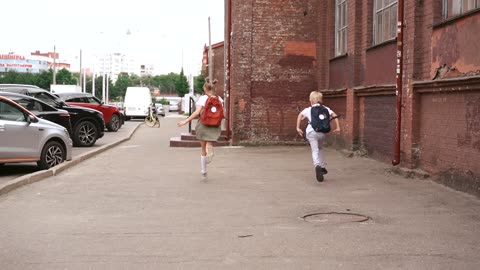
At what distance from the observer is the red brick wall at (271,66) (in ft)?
53.8

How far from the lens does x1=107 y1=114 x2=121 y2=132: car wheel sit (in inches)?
1053

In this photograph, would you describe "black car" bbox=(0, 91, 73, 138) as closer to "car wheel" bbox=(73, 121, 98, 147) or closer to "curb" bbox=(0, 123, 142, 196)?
"curb" bbox=(0, 123, 142, 196)

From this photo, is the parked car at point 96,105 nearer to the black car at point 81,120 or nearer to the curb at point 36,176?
the black car at point 81,120

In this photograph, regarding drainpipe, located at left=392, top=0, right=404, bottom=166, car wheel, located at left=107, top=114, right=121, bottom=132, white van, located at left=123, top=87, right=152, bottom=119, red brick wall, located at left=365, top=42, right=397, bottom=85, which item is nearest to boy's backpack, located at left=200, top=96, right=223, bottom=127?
drainpipe, located at left=392, top=0, right=404, bottom=166

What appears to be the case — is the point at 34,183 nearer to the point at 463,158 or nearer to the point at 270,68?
the point at 463,158

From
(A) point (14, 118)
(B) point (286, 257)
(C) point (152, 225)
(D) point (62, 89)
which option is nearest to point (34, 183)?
(A) point (14, 118)

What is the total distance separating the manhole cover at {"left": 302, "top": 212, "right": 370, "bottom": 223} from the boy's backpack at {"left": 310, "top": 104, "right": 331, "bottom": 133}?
2.68m

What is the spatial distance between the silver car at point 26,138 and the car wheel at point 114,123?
14743mm

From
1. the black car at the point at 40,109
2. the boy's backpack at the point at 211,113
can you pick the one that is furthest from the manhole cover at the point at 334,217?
the black car at the point at 40,109

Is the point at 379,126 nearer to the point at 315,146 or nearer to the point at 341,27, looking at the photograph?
the point at 315,146

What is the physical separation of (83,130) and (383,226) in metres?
13.0

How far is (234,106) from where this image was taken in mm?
16547

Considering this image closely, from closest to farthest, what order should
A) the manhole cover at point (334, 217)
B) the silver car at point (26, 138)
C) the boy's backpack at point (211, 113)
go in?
the manhole cover at point (334, 217) < the boy's backpack at point (211, 113) < the silver car at point (26, 138)

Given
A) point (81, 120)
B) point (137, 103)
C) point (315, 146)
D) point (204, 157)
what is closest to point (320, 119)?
point (315, 146)
